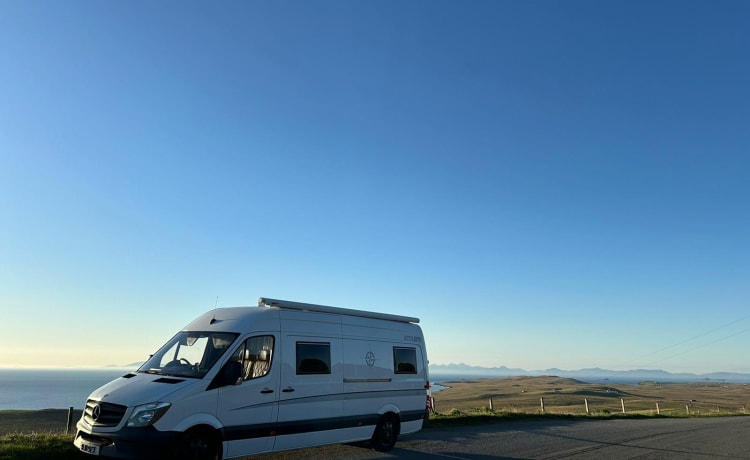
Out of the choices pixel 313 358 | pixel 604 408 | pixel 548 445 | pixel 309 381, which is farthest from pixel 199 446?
pixel 604 408

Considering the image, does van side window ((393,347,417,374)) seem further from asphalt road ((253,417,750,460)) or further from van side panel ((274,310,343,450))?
van side panel ((274,310,343,450))

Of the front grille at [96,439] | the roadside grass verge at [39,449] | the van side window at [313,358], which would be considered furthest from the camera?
the van side window at [313,358]

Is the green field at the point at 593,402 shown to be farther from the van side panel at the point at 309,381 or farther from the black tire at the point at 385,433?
the van side panel at the point at 309,381

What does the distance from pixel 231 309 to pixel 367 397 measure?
384 centimetres

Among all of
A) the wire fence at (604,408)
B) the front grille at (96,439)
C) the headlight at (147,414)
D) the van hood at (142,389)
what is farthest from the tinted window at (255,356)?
the wire fence at (604,408)

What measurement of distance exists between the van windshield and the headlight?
838 mm

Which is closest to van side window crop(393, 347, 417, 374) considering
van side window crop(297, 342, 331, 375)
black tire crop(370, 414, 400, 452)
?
black tire crop(370, 414, 400, 452)

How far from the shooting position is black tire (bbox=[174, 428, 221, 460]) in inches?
313

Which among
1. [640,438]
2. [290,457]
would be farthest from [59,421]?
[640,438]

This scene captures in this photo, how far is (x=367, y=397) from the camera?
A: 11.5 metres

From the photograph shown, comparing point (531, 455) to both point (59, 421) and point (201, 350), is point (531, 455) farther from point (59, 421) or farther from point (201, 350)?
point (59, 421)

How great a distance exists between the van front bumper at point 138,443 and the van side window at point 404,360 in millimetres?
6136

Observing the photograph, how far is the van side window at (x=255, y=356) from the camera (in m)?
9.11

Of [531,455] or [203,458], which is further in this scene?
[531,455]
